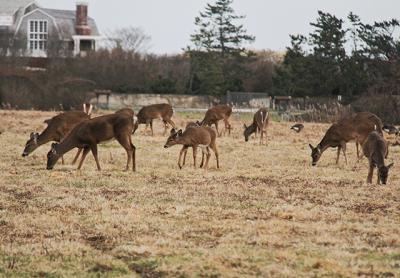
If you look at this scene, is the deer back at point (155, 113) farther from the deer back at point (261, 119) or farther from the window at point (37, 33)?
the window at point (37, 33)

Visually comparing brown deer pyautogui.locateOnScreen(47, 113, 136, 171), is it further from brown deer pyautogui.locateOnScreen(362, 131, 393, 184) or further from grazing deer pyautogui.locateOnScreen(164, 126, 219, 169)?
brown deer pyautogui.locateOnScreen(362, 131, 393, 184)

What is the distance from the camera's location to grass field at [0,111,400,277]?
875 cm

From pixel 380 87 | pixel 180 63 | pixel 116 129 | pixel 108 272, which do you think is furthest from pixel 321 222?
pixel 180 63

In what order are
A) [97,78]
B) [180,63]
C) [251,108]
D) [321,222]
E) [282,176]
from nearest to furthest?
1. [321,222]
2. [282,176]
3. [251,108]
4. [97,78]
5. [180,63]

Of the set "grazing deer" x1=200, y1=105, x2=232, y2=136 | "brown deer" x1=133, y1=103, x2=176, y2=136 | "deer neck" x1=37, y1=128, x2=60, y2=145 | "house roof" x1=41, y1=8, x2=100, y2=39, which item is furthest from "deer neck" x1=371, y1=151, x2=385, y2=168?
"house roof" x1=41, y1=8, x2=100, y2=39

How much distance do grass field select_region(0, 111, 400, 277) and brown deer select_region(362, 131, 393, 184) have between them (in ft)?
1.16

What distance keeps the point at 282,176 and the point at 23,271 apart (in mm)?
8966

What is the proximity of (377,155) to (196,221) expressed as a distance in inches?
232

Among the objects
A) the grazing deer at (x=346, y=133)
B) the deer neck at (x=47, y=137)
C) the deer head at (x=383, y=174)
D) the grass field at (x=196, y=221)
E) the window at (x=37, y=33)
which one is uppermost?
the window at (x=37, y=33)

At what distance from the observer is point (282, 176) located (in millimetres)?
16844

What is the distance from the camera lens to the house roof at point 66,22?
7675 cm

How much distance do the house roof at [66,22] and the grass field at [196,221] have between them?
58.9 m

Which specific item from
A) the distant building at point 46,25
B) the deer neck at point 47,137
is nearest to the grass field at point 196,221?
the deer neck at point 47,137

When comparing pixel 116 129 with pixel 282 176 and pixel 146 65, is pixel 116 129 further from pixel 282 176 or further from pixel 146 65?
pixel 146 65
